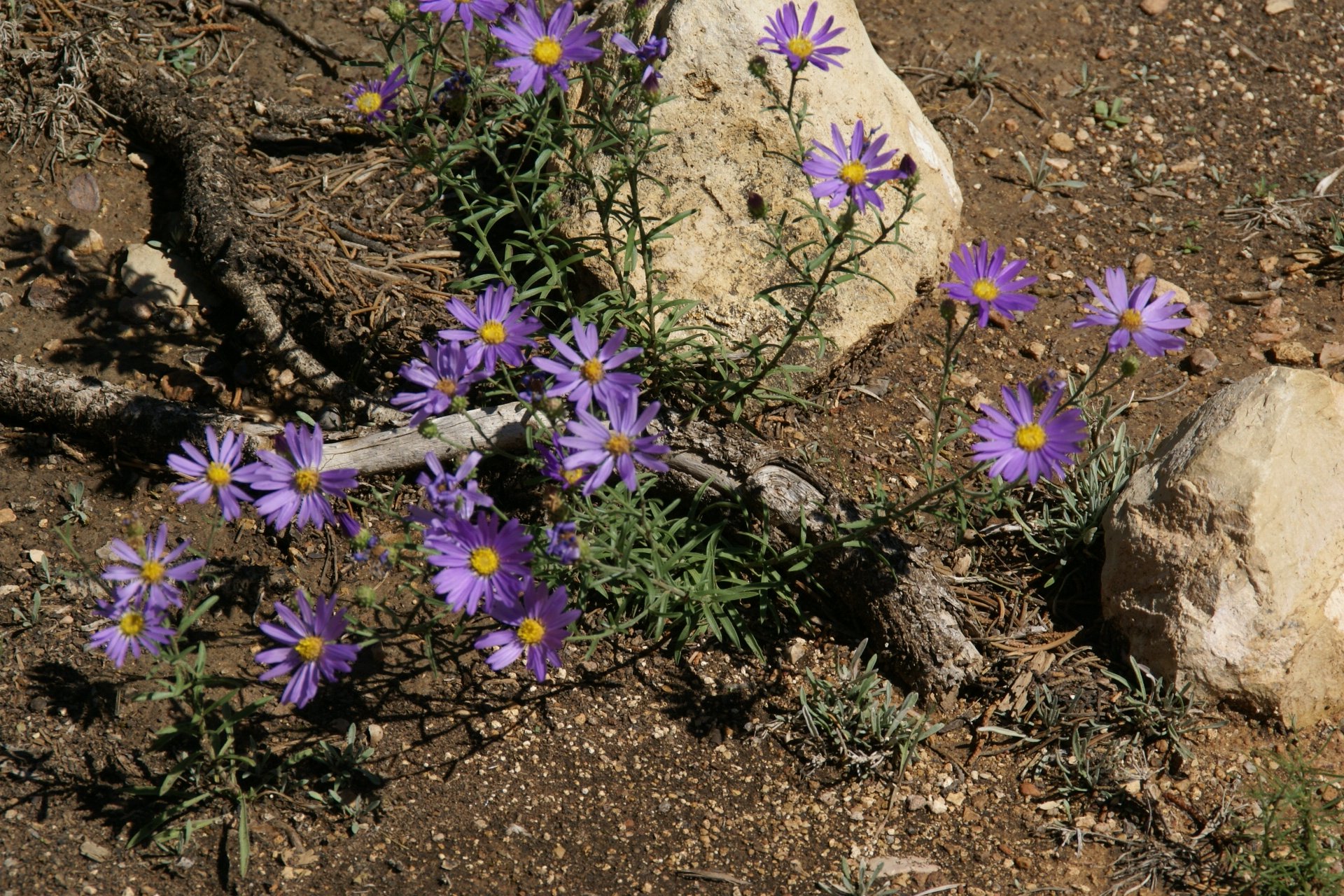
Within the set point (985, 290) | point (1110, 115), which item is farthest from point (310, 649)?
point (1110, 115)

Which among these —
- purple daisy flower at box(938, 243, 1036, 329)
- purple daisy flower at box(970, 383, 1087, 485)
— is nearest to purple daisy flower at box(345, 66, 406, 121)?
purple daisy flower at box(938, 243, 1036, 329)

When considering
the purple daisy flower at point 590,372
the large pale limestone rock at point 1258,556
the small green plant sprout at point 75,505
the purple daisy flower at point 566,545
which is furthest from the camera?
the small green plant sprout at point 75,505

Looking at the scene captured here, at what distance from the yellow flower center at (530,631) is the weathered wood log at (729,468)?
0.63 meters

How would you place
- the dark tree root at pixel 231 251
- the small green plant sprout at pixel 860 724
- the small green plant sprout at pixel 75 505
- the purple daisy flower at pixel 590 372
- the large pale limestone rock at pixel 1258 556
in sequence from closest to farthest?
the purple daisy flower at pixel 590 372, the large pale limestone rock at pixel 1258 556, the small green plant sprout at pixel 860 724, the small green plant sprout at pixel 75 505, the dark tree root at pixel 231 251

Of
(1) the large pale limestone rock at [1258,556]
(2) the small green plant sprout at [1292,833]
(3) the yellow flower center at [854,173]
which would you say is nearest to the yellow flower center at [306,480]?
(3) the yellow flower center at [854,173]

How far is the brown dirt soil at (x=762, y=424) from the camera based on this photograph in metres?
2.84

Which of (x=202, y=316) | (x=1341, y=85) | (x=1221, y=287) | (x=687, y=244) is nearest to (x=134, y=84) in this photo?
(x=202, y=316)

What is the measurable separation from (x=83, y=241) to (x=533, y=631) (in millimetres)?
2735

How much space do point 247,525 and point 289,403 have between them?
574 mm

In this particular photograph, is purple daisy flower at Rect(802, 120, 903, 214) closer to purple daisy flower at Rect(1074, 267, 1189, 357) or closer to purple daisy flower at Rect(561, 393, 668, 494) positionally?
purple daisy flower at Rect(1074, 267, 1189, 357)

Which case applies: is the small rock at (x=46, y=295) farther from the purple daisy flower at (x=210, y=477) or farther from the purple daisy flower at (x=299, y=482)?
the purple daisy flower at (x=299, y=482)

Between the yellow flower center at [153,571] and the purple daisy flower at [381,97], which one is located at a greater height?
the purple daisy flower at [381,97]

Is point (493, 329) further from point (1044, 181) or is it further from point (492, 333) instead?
point (1044, 181)

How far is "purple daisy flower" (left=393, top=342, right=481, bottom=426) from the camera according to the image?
266 centimetres
